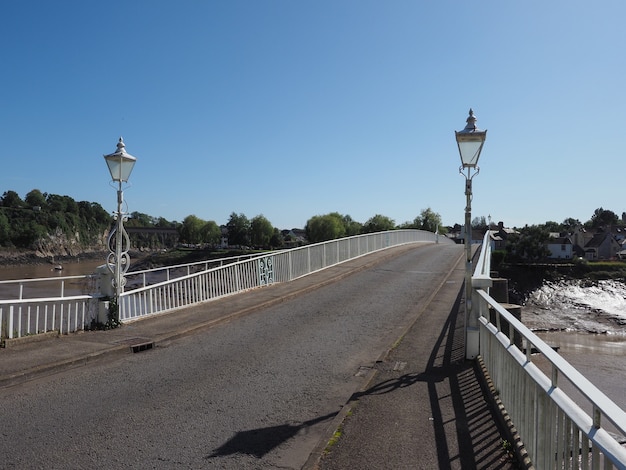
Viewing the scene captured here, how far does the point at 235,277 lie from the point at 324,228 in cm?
8998

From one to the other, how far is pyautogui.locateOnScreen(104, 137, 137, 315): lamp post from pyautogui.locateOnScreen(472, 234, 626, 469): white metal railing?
7.26 m

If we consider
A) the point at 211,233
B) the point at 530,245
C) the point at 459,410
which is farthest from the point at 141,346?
the point at 211,233

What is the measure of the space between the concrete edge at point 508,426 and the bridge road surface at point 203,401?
1.54m

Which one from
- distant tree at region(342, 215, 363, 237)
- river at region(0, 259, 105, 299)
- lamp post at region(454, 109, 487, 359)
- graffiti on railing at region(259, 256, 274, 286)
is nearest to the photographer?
lamp post at region(454, 109, 487, 359)

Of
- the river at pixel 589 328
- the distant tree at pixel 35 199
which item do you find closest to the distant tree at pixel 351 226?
the river at pixel 589 328

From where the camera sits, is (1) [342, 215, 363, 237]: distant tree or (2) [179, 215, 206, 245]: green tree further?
(2) [179, 215, 206, 245]: green tree

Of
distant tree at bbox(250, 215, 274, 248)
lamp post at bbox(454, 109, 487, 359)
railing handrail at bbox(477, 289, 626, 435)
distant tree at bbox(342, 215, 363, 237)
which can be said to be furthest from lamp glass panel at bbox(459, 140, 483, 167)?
distant tree at bbox(250, 215, 274, 248)

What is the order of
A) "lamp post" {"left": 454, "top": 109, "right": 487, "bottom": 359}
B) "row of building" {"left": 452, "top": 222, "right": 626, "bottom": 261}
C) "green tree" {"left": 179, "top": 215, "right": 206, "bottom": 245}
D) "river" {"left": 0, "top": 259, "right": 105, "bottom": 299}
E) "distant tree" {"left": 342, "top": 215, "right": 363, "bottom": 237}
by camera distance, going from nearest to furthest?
"lamp post" {"left": 454, "top": 109, "right": 487, "bottom": 359} → "river" {"left": 0, "top": 259, "right": 105, "bottom": 299} → "row of building" {"left": 452, "top": 222, "right": 626, "bottom": 261} → "distant tree" {"left": 342, "top": 215, "right": 363, "bottom": 237} → "green tree" {"left": 179, "top": 215, "right": 206, "bottom": 245}

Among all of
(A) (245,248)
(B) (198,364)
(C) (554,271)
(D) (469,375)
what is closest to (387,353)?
(D) (469,375)

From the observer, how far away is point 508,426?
14.1 feet

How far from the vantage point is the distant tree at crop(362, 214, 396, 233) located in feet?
327

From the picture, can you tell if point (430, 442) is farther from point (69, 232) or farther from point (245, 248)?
point (69, 232)

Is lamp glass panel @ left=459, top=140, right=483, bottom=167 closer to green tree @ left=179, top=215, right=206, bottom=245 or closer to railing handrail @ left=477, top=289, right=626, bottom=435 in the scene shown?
railing handrail @ left=477, top=289, right=626, bottom=435

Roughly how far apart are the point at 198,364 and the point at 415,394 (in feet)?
10.5
